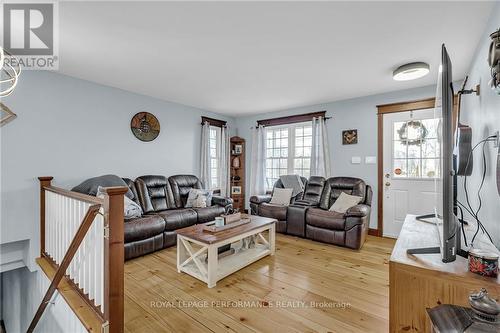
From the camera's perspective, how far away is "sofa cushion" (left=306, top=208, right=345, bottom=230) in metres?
3.52

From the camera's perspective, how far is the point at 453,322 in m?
0.85

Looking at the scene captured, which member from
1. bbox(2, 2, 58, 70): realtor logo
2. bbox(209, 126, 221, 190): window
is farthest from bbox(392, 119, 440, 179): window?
bbox(2, 2, 58, 70): realtor logo

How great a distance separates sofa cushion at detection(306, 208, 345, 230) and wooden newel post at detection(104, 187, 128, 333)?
2854mm

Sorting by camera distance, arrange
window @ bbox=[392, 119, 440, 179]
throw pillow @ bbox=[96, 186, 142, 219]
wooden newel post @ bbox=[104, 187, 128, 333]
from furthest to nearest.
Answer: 1. window @ bbox=[392, 119, 440, 179]
2. throw pillow @ bbox=[96, 186, 142, 219]
3. wooden newel post @ bbox=[104, 187, 128, 333]

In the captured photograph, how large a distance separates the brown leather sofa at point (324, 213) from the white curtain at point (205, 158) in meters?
1.26

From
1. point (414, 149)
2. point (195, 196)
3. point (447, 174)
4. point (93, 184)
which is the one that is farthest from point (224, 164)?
point (447, 174)

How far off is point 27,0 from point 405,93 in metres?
4.72

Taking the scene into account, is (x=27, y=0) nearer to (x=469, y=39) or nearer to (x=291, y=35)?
(x=291, y=35)

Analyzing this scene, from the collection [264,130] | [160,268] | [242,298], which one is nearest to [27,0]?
[160,268]

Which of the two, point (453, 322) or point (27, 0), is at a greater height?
point (27, 0)

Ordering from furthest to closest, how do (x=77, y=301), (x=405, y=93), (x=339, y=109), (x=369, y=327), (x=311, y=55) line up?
(x=339, y=109), (x=405, y=93), (x=311, y=55), (x=77, y=301), (x=369, y=327)

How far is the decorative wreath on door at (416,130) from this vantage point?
382cm

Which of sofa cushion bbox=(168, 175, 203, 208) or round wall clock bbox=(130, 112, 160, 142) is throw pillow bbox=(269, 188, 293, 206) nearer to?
sofa cushion bbox=(168, 175, 203, 208)

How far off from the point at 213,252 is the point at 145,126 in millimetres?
2861
